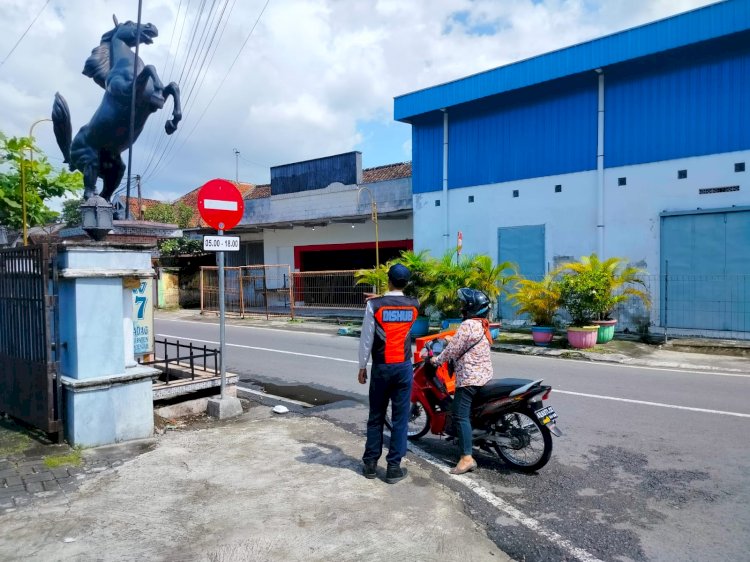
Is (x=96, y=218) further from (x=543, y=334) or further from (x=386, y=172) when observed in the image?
(x=386, y=172)

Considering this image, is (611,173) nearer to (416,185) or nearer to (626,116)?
(626,116)

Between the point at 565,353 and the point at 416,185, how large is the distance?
983cm

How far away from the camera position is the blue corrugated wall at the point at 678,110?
13.5 meters

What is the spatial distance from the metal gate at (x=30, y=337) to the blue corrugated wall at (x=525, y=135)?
14.3m

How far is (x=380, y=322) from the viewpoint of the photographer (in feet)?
15.6

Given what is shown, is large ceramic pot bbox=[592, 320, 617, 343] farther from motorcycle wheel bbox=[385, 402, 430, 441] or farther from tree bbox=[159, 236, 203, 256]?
tree bbox=[159, 236, 203, 256]

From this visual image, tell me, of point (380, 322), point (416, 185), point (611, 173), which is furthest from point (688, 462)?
point (416, 185)

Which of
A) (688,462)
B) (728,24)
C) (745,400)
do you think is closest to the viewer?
(688,462)

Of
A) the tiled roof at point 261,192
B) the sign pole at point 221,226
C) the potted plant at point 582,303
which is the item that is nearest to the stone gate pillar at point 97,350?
the sign pole at point 221,226

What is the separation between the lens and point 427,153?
66.0ft

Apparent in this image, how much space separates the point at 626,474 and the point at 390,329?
245 cm

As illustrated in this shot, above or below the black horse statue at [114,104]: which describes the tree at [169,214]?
above

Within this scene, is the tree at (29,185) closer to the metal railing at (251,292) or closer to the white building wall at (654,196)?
the metal railing at (251,292)

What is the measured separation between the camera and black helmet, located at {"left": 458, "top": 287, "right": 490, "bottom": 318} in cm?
502
